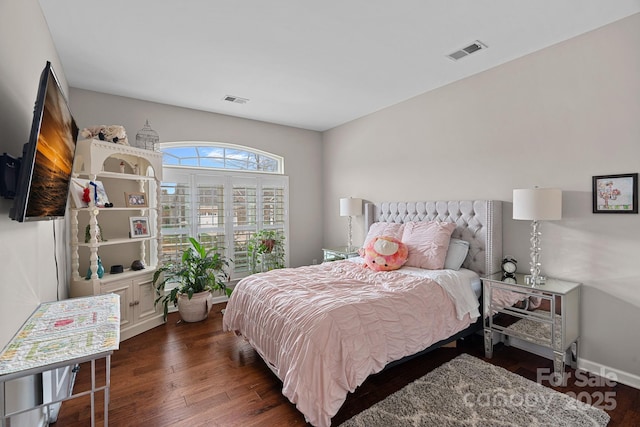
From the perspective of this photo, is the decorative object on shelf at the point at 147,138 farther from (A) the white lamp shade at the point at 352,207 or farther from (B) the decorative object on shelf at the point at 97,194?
(A) the white lamp shade at the point at 352,207

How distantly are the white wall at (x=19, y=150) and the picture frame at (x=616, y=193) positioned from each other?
3922mm

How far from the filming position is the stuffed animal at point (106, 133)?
312 centimetres

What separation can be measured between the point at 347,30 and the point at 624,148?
2.36 metres

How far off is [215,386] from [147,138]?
117 inches

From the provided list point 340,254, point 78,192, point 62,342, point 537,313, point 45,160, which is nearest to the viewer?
point 62,342

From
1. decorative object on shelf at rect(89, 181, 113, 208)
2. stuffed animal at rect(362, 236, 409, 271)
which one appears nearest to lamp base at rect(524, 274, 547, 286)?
stuffed animal at rect(362, 236, 409, 271)

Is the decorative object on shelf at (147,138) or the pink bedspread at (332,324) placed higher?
the decorative object on shelf at (147,138)

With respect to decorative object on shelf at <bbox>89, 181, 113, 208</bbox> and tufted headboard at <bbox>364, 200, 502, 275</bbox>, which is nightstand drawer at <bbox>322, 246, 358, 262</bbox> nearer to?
tufted headboard at <bbox>364, 200, 502, 275</bbox>

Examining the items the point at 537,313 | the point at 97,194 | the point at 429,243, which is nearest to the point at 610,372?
the point at 537,313

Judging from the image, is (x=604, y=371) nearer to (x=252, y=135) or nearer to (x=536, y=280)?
(x=536, y=280)

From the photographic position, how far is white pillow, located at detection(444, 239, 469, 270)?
3.11 metres

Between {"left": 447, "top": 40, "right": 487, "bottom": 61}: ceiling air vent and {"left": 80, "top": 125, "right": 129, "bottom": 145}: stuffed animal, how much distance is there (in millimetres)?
3484

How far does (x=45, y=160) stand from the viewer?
1509 mm

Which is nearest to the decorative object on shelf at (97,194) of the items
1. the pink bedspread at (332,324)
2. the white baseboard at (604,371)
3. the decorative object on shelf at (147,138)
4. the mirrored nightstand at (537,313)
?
the decorative object on shelf at (147,138)
